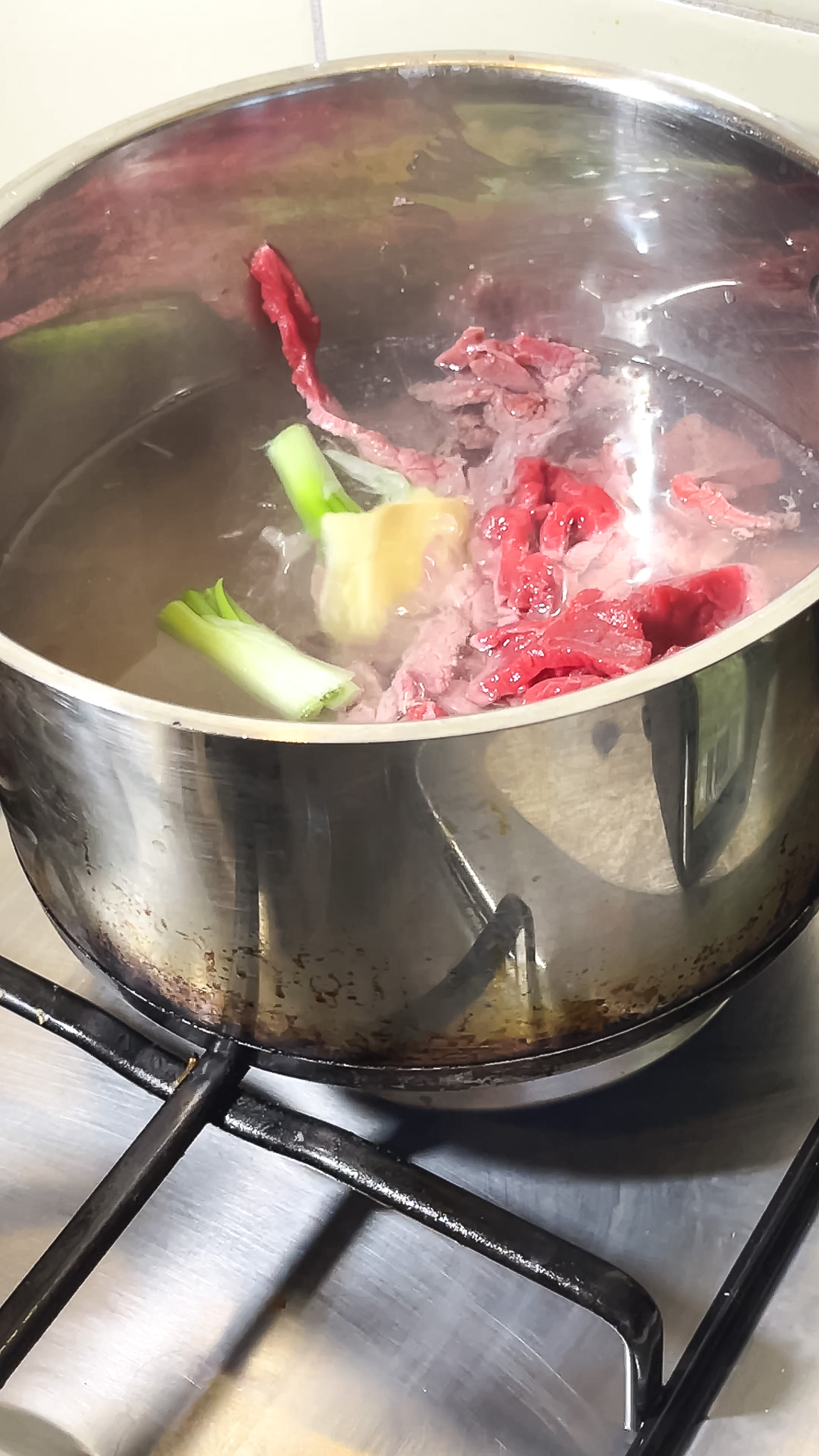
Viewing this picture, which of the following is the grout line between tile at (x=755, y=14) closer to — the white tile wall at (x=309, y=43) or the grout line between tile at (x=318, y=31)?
the white tile wall at (x=309, y=43)

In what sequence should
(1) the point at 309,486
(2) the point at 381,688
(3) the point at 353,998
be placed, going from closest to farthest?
(3) the point at 353,998
(2) the point at 381,688
(1) the point at 309,486

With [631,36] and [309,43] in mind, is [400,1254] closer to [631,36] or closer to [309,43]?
[631,36]

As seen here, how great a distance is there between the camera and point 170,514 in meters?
0.75

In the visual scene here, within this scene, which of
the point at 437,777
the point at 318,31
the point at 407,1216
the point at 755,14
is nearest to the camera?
the point at 437,777

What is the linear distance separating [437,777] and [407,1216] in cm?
20

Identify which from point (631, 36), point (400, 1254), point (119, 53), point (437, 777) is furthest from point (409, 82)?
point (400, 1254)

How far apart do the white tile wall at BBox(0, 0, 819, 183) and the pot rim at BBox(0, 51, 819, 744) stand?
63mm

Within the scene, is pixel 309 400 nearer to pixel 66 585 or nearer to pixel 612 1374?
pixel 66 585

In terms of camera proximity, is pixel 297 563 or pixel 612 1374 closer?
pixel 612 1374

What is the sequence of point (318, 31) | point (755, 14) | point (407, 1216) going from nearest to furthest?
point (407, 1216) < point (755, 14) < point (318, 31)

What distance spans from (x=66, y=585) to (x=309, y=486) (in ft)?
0.54

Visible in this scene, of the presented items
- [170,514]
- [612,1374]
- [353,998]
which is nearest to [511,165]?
[170,514]

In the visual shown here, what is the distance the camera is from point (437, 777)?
328mm

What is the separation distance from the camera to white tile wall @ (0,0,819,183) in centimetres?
66
